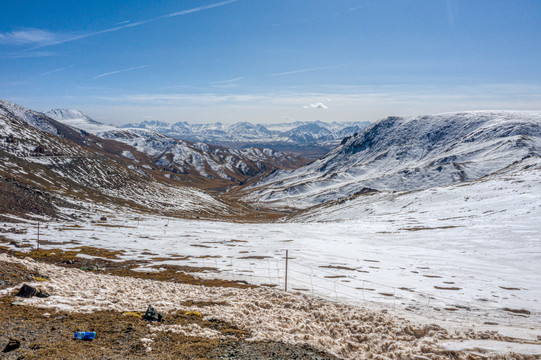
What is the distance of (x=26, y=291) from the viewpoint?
21.7 metres

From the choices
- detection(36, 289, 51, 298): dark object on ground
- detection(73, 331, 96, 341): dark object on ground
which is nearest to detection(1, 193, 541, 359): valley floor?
detection(36, 289, 51, 298): dark object on ground

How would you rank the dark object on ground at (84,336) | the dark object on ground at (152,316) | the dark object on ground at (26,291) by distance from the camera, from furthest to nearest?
the dark object on ground at (26,291) < the dark object on ground at (152,316) < the dark object on ground at (84,336)

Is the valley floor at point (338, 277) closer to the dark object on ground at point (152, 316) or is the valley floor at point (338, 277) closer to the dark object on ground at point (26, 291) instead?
the dark object on ground at point (26, 291)

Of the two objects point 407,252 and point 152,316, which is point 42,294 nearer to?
point 152,316

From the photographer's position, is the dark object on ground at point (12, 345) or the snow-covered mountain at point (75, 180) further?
the snow-covered mountain at point (75, 180)

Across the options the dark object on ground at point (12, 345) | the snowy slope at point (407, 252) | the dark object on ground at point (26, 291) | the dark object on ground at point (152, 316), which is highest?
the dark object on ground at point (12, 345)

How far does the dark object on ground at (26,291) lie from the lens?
21594 millimetres

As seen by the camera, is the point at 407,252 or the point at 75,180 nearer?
the point at 407,252

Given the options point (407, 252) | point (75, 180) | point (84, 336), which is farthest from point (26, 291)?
point (75, 180)

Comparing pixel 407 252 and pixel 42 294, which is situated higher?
pixel 42 294

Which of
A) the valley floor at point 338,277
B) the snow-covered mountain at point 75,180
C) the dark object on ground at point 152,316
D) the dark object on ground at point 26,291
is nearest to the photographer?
the dark object on ground at point 152,316

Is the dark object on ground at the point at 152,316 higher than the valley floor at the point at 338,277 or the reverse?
higher

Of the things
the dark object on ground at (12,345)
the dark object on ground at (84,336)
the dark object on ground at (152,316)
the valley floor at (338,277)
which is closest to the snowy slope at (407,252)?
the valley floor at (338,277)

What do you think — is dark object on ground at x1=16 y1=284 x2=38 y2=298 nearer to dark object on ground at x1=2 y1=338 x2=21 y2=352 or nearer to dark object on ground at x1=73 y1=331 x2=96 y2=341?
dark object on ground at x1=73 y1=331 x2=96 y2=341
